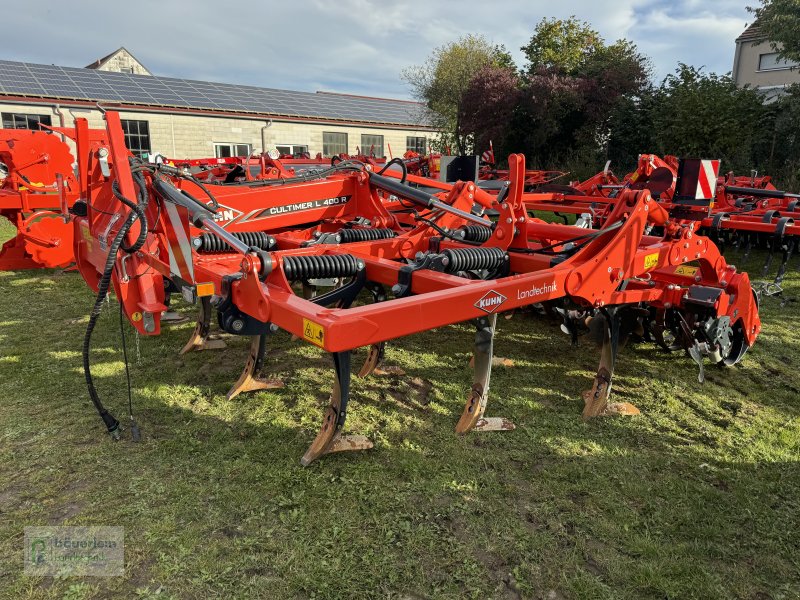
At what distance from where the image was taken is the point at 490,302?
2.66m

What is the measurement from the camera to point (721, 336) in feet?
12.7

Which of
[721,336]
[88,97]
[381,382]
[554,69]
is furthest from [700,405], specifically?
[88,97]

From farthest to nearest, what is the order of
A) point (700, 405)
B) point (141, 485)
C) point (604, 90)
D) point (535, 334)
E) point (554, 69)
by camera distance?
point (554, 69)
point (604, 90)
point (535, 334)
point (700, 405)
point (141, 485)

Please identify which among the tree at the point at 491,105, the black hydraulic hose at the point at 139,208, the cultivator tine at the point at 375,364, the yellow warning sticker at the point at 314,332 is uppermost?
Answer: the tree at the point at 491,105

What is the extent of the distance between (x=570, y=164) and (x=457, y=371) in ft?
52.9

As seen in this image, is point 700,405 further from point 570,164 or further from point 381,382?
point 570,164

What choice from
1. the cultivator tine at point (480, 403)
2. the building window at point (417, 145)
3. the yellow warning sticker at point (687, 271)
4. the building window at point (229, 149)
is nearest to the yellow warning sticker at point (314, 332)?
the cultivator tine at point (480, 403)

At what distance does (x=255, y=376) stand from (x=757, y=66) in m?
27.2

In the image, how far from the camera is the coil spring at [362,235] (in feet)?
14.2

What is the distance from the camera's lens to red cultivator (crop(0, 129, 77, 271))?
6.58 meters

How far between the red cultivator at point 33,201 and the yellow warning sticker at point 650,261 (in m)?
6.30

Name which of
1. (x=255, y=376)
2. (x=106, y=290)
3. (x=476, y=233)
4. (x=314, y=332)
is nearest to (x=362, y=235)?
(x=476, y=233)

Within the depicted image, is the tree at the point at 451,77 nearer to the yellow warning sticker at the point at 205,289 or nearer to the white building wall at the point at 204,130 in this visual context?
the white building wall at the point at 204,130
